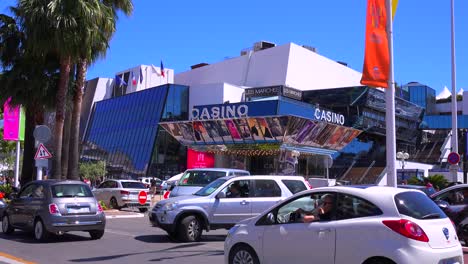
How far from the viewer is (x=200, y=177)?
2053cm

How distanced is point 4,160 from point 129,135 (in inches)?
575

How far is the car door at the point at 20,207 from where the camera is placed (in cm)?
1430

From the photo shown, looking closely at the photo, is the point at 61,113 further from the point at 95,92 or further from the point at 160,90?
the point at 95,92

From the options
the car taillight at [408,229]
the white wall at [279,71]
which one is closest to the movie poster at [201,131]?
the white wall at [279,71]

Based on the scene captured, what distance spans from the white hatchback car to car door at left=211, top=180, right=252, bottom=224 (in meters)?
5.58

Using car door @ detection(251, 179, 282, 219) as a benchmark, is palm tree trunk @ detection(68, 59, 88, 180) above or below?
above

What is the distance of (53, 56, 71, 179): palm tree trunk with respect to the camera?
72.9 feet

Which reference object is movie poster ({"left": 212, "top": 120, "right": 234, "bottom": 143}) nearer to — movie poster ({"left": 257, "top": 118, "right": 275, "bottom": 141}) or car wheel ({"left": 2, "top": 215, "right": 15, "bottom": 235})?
movie poster ({"left": 257, "top": 118, "right": 275, "bottom": 141})

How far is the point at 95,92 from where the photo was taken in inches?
3314

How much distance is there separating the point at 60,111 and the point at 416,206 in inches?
714

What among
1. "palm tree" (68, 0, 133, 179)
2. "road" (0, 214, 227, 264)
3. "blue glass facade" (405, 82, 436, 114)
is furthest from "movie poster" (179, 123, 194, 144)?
"blue glass facade" (405, 82, 436, 114)

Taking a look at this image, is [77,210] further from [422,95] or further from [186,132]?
[422,95]

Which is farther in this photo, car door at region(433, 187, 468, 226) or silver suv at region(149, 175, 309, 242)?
silver suv at region(149, 175, 309, 242)

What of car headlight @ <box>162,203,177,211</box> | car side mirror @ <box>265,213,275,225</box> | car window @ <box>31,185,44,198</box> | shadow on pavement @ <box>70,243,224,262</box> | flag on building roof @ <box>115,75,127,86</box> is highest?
flag on building roof @ <box>115,75,127,86</box>
